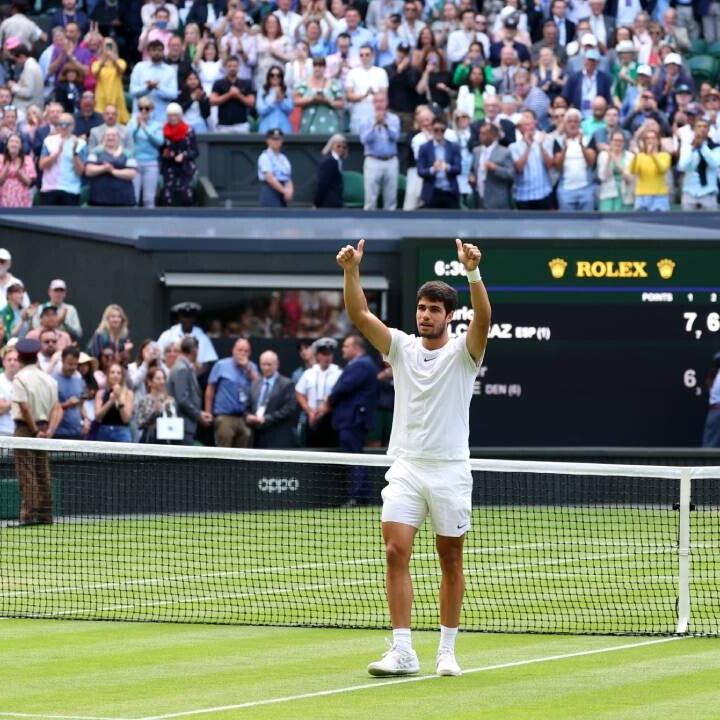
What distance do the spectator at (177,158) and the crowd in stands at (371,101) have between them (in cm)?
2

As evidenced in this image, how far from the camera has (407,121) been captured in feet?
93.2

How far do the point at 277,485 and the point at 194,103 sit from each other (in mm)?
7861

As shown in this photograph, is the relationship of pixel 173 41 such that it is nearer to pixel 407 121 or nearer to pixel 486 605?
pixel 407 121

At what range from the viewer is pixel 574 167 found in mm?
26953

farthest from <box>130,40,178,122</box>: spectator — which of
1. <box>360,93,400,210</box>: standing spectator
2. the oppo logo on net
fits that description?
the oppo logo on net

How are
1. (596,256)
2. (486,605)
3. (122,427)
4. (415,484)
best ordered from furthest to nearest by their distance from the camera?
(596,256)
(122,427)
(486,605)
(415,484)

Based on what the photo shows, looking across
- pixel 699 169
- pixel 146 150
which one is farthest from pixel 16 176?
pixel 699 169

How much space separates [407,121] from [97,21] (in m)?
4.99

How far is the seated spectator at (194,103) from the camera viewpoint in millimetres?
27484

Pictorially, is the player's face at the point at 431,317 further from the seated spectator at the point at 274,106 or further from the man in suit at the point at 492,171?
the seated spectator at the point at 274,106

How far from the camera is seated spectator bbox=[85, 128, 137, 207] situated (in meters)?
25.8

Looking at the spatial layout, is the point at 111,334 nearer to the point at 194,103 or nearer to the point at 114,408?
the point at 114,408

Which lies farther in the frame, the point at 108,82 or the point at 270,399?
the point at 108,82

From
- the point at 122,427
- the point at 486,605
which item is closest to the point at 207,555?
the point at 486,605
